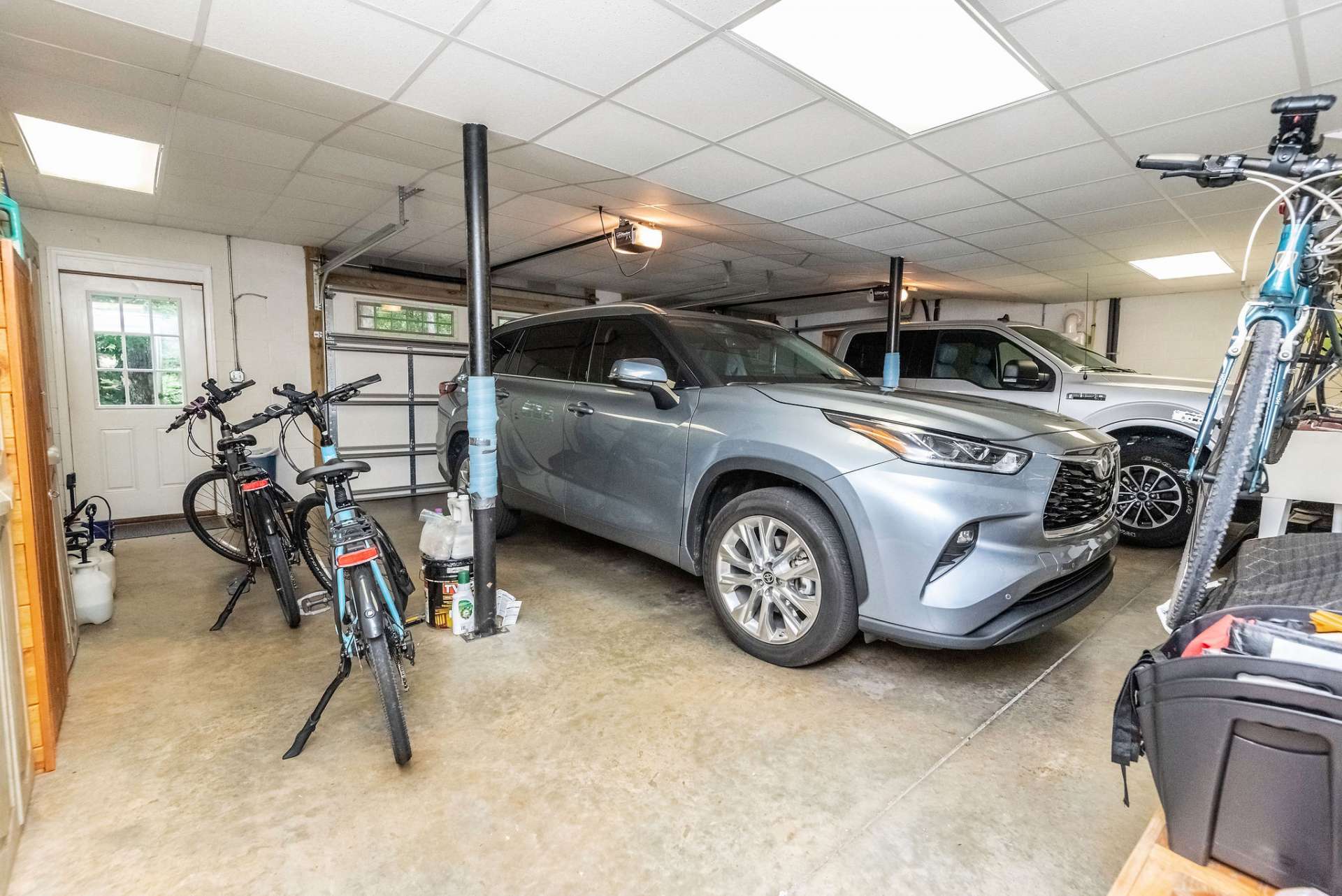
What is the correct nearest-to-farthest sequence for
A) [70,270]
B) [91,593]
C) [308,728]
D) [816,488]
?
[308,728]
[816,488]
[91,593]
[70,270]

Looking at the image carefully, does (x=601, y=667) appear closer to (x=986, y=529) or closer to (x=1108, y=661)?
(x=986, y=529)

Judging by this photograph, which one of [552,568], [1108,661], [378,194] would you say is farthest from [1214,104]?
[378,194]

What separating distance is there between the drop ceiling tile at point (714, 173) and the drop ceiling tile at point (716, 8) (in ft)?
3.62

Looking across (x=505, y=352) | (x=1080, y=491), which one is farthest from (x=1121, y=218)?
(x=505, y=352)

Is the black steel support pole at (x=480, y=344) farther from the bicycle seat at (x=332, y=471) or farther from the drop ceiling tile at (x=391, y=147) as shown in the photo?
the bicycle seat at (x=332, y=471)

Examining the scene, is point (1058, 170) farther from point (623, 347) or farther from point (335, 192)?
point (335, 192)

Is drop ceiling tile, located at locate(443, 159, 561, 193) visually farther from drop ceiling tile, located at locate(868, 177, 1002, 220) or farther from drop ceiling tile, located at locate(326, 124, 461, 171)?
drop ceiling tile, located at locate(868, 177, 1002, 220)

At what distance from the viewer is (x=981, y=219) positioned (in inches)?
174

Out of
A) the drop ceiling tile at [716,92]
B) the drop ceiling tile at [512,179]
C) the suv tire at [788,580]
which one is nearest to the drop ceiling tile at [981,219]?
the drop ceiling tile at [716,92]

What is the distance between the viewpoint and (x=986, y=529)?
2.05 m

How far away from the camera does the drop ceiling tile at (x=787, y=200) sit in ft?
12.6

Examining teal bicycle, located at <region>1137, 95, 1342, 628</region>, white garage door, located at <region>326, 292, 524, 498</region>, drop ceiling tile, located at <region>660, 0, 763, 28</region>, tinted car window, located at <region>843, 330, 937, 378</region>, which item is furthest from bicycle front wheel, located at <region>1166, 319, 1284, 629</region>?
white garage door, located at <region>326, 292, 524, 498</region>

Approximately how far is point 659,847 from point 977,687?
1496mm

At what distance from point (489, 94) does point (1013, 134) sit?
252 cm
